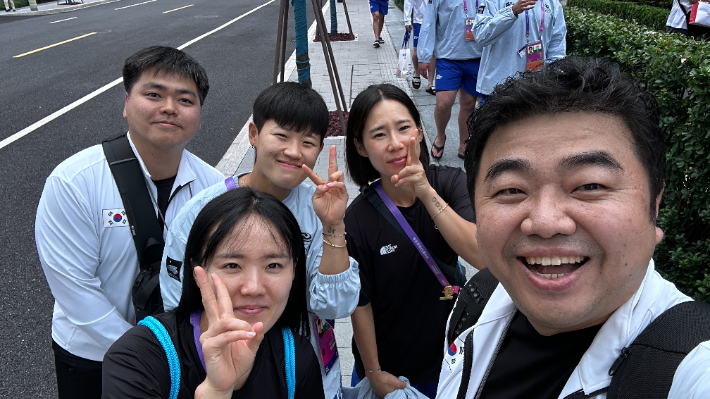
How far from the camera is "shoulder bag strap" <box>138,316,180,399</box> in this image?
1.52 meters

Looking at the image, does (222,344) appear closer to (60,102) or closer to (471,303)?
(471,303)

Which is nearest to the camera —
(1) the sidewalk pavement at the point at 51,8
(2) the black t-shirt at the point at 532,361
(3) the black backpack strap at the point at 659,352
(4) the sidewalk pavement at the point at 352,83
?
(3) the black backpack strap at the point at 659,352

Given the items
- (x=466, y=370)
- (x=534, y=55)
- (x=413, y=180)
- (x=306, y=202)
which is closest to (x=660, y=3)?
(x=534, y=55)

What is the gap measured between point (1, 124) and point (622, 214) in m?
8.72

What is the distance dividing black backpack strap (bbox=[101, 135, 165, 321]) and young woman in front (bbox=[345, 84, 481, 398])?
0.81 meters

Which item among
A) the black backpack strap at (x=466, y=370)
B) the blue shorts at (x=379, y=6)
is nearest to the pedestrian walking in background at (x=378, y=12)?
the blue shorts at (x=379, y=6)

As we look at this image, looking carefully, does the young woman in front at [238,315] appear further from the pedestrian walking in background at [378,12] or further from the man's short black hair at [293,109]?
the pedestrian walking in background at [378,12]

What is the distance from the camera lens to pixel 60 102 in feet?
28.4

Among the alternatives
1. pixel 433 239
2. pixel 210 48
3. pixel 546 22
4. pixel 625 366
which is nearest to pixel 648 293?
pixel 625 366

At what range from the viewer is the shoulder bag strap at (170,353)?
59.7 inches

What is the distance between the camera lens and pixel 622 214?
103 centimetres

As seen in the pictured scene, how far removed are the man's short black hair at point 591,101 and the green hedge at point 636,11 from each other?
437 inches

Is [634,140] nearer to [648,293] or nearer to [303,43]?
[648,293]

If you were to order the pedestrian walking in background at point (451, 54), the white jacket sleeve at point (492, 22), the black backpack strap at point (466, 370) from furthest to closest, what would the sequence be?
the pedestrian walking in background at point (451, 54) → the white jacket sleeve at point (492, 22) → the black backpack strap at point (466, 370)
